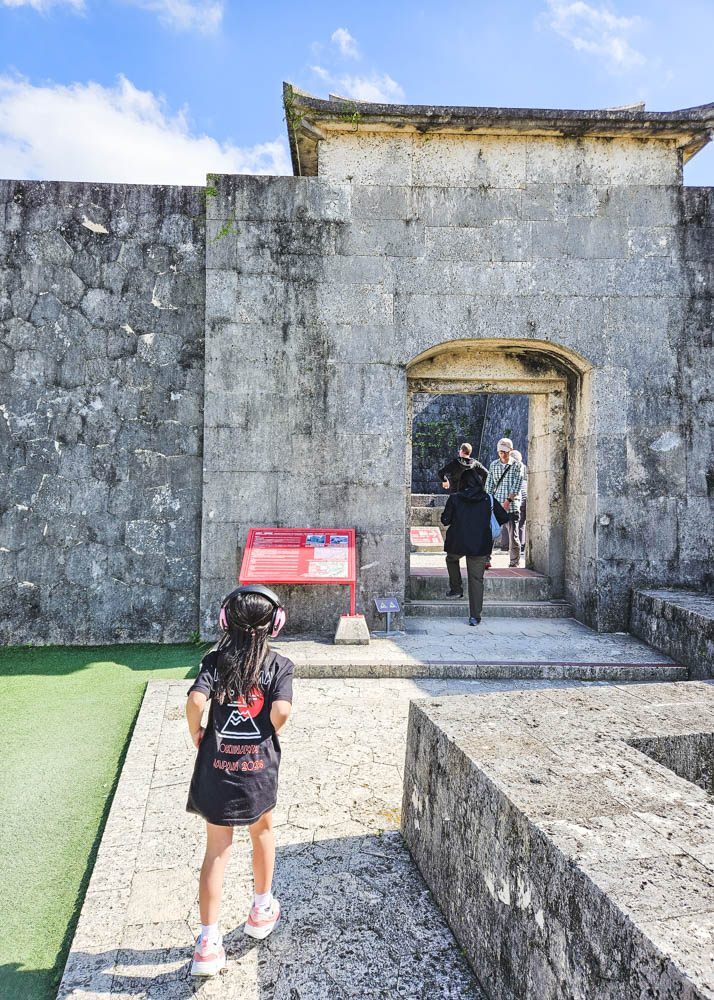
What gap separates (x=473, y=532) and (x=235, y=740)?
4.46 m

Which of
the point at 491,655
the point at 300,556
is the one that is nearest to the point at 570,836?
the point at 491,655

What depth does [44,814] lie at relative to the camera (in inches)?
121

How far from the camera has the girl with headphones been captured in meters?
1.99

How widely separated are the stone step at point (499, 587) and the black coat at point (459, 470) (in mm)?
1054

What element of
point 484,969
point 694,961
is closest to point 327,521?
point 484,969

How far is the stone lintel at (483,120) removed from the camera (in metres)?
5.91

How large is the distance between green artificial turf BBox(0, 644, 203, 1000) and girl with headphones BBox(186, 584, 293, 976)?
621 millimetres

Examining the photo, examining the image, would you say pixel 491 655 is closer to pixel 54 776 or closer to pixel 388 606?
pixel 388 606

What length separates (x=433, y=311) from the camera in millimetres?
6133

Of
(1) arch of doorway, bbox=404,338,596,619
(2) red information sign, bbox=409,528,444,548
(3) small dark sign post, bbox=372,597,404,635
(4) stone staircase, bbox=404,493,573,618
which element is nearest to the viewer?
(3) small dark sign post, bbox=372,597,404,635

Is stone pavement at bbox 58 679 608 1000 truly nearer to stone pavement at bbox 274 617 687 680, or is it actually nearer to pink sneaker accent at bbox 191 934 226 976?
pink sneaker accent at bbox 191 934 226 976

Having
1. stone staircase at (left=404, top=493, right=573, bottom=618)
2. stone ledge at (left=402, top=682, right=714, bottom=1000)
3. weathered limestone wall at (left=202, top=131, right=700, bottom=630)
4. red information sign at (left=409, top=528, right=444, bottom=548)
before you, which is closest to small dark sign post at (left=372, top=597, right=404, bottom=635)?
weathered limestone wall at (left=202, top=131, right=700, bottom=630)

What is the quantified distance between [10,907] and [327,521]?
4.05 metres

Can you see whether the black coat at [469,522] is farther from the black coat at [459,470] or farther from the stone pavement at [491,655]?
the stone pavement at [491,655]
